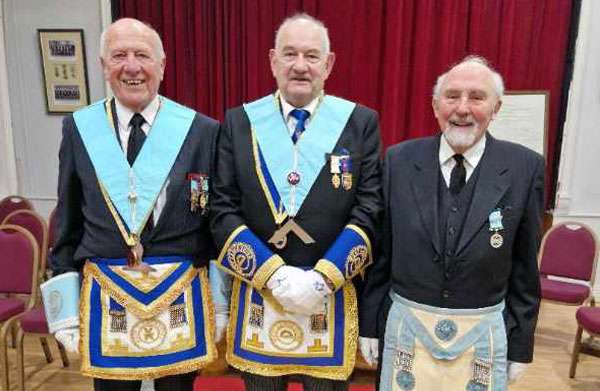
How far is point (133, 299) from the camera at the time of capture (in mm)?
1583

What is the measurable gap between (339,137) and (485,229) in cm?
54

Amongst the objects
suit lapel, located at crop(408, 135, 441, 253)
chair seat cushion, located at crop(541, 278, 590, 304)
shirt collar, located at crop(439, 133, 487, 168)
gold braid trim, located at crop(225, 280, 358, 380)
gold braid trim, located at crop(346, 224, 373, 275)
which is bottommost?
chair seat cushion, located at crop(541, 278, 590, 304)

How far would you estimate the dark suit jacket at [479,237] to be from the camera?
143 cm

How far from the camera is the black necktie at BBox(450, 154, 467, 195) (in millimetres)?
1478

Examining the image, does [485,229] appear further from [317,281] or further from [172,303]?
[172,303]

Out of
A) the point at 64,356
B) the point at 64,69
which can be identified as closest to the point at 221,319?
the point at 64,356

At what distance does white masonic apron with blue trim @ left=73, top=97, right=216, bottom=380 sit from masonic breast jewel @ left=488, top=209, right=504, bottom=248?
95 centimetres

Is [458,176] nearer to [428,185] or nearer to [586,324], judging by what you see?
[428,185]

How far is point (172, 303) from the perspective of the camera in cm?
161

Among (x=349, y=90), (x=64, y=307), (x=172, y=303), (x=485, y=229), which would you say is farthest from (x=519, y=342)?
(x=349, y=90)

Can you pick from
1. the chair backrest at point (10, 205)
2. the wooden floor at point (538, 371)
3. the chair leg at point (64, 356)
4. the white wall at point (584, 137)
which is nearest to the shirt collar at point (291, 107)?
the wooden floor at point (538, 371)

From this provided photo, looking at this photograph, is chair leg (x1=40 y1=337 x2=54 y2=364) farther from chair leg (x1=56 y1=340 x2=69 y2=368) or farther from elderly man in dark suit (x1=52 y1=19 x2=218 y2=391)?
elderly man in dark suit (x1=52 y1=19 x2=218 y2=391)

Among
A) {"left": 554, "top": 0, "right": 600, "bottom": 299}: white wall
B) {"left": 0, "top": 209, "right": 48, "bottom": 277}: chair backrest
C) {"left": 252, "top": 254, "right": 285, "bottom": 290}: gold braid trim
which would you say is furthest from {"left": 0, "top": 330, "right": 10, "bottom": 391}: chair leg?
{"left": 554, "top": 0, "right": 600, "bottom": 299}: white wall

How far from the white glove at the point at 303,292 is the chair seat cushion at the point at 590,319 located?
2.02 meters
